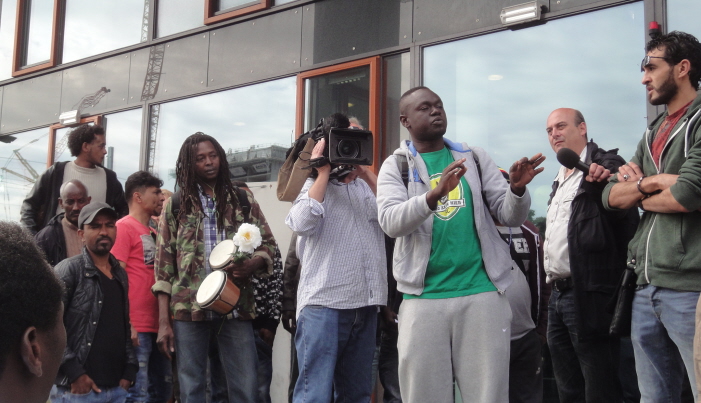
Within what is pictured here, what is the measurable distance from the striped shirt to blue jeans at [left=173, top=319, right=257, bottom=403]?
73 cm

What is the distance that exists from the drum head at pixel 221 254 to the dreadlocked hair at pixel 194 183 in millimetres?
204

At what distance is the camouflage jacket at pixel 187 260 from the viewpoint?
4773 mm

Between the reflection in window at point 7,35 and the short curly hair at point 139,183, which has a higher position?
the reflection in window at point 7,35

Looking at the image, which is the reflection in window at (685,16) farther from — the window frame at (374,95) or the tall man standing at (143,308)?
the tall man standing at (143,308)

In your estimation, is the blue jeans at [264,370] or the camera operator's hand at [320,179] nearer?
the camera operator's hand at [320,179]

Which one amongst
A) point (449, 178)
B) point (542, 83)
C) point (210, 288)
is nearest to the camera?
point (449, 178)

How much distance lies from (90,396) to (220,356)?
84cm

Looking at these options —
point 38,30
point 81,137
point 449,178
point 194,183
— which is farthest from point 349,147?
point 38,30

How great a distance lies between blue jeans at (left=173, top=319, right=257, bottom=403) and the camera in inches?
184

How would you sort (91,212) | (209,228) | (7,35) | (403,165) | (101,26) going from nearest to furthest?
(403,165), (209,228), (91,212), (101,26), (7,35)

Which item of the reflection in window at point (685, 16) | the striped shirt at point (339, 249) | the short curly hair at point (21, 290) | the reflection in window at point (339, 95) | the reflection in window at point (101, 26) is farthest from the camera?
the reflection in window at point (101, 26)

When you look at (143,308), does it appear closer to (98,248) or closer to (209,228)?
(98,248)

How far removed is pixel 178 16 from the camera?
9.07 m

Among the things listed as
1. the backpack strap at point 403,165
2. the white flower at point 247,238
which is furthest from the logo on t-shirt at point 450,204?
the white flower at point 247,238
